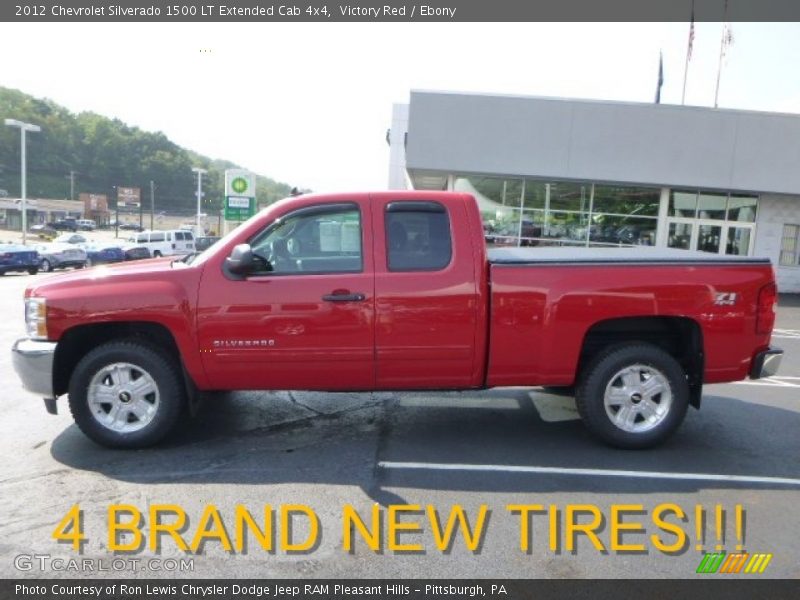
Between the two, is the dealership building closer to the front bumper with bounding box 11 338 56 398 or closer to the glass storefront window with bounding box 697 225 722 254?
the glass storefront window with bounding box 697 225 722 254

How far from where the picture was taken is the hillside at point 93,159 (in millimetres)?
100062

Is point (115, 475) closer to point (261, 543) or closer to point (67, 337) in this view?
point (67, 337)

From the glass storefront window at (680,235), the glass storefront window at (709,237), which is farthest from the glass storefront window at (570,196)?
the glass storefront window at (709,237)

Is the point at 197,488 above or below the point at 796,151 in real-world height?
below

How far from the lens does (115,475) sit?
4316 millimetres

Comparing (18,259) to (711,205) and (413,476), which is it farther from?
(711,205)

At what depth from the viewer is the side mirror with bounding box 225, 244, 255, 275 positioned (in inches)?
176

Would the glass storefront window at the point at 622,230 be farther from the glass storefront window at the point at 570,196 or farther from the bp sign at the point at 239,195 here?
the bp sign at the point at 239,195

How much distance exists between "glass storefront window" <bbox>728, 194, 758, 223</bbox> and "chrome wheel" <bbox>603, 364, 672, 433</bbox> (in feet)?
59.4

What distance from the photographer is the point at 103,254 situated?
30.4 metres

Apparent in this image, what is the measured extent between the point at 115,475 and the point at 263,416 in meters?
1.59

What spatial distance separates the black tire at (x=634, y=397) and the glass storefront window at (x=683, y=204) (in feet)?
55.4

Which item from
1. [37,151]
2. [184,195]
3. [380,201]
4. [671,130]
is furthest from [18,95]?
[380,201]

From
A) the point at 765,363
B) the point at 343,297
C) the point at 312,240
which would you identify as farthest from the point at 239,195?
the point at 765,363
